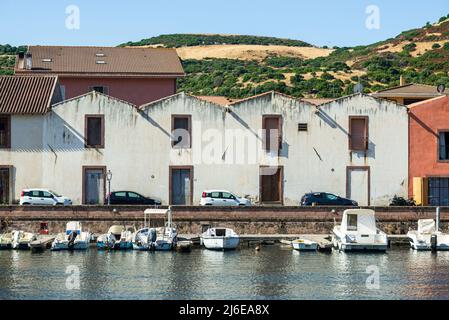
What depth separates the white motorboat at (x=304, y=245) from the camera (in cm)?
6694

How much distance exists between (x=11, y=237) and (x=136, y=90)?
22565 mm

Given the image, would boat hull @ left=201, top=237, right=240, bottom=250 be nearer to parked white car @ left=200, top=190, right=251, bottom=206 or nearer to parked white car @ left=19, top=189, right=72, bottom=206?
parked white car @ left=200, top=190, right=251, bottom=206

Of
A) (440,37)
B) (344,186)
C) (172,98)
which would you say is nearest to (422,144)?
(344,186)

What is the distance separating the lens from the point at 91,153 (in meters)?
74.9

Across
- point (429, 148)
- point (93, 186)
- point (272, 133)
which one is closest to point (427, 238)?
point (429, 148)

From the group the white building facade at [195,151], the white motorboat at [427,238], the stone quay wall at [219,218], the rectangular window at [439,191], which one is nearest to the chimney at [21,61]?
the white building facade at [195,151]

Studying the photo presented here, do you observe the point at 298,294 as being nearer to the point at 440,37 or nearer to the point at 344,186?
the point at 344,186

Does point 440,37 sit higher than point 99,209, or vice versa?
point 440,37

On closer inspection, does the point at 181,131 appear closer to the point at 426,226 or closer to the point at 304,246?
the point at 304,246

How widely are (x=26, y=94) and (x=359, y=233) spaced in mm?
23394

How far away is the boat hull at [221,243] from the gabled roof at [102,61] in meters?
22.8
